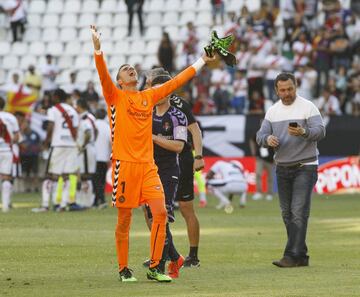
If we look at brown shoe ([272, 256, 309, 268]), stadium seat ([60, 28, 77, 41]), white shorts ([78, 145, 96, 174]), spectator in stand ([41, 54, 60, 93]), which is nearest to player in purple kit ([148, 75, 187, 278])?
brown shoe ([272, 256, 309, 268])

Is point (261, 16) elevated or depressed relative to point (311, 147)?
elevated

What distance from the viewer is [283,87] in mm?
15344

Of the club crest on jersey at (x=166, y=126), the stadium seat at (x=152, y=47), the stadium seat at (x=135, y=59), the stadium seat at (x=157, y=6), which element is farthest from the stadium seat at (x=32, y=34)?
the club crest on jersey at (x=166, y=126)

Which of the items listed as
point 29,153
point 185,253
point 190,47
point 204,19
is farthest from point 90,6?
point 185,253

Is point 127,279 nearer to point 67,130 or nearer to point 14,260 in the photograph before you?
point 14,260

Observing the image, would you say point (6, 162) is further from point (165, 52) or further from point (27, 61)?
point (27, 61)

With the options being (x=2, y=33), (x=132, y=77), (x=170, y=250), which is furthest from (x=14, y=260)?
(x=2, y=33)

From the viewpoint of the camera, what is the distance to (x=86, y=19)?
4328cm

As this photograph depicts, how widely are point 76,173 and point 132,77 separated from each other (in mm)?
14050

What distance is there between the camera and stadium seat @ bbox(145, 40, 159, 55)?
41281mm

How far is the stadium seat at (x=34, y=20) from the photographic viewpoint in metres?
43.6

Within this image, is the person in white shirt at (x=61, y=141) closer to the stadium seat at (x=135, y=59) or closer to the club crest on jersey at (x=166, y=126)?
the club crest on jersey at (x=166, y=126)

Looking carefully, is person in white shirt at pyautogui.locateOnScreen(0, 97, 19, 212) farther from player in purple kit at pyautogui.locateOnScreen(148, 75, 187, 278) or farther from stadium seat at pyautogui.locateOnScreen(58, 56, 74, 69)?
stadium seat at pyautogui.locateOnScreen(58, 56, 74, 69)

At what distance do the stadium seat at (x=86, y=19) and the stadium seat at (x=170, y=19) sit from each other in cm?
269
